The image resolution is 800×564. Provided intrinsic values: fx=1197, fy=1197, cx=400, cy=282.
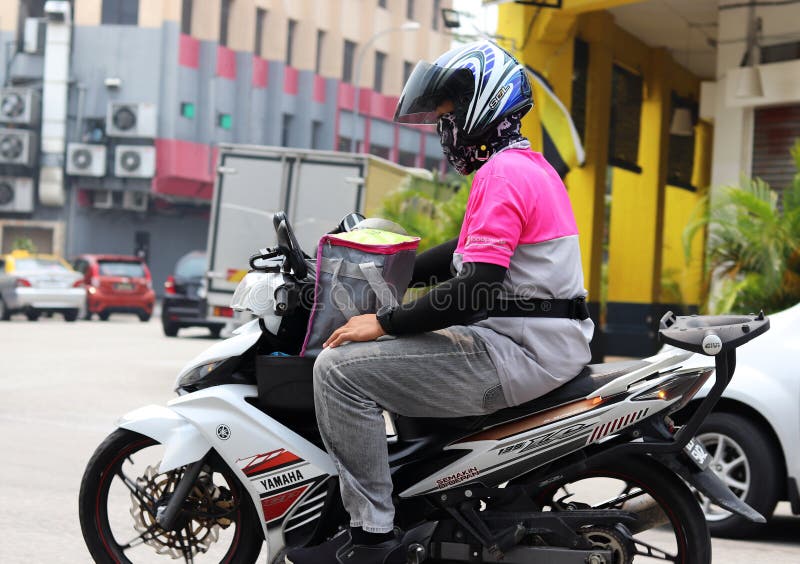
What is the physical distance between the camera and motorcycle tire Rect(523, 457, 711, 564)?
3.98 metres

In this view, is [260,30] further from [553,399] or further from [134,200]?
[553,399]

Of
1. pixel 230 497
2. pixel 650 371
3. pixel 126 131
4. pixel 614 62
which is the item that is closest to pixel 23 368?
pixel 614 62

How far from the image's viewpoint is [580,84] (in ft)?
58.7

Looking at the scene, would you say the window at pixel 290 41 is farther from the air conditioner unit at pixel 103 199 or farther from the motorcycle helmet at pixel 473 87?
the motorcycle helmet at pixel 473 87

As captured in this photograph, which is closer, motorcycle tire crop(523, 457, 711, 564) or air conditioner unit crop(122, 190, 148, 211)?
motorcycle tire crop(523, 457, 711, 564)

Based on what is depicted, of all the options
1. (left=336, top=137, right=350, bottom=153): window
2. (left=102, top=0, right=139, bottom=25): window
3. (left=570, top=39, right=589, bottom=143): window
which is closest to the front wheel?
(left=570, top=39, right=589, bottom=143): window

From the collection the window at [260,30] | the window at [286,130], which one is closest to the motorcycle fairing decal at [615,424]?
the window at [260,30]

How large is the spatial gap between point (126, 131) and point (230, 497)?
4007 centimetres

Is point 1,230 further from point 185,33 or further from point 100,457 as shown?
point 100,457

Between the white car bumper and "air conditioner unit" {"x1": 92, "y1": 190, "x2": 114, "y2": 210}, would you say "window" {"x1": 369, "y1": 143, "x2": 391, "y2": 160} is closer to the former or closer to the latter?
"air conditioner unit" {"x1": 92, "y1": 190, "x2": 114, "y2": 210}

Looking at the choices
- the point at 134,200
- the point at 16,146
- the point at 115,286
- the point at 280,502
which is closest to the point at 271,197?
the point at 280,502

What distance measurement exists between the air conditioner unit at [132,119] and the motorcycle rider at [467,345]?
132 ft

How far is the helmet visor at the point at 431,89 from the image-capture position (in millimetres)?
4070

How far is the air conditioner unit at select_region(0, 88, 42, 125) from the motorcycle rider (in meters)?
40.8
